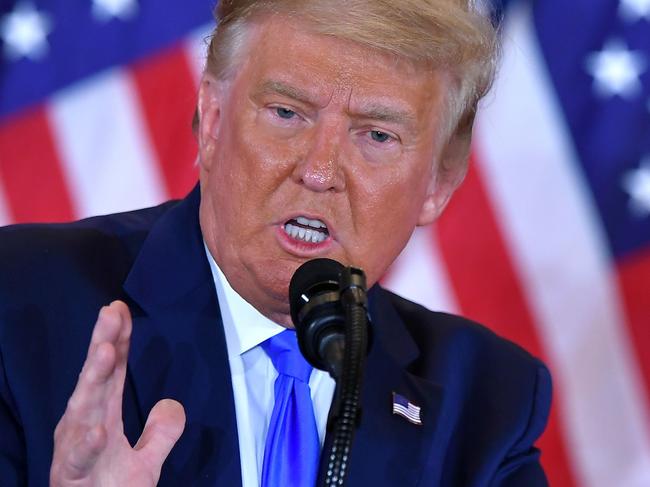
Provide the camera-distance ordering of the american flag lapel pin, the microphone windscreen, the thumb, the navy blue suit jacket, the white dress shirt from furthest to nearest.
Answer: the american flag lapel pin
the white dress shirt
the navy blue suit jacket
the thumb
the microphone windscreen

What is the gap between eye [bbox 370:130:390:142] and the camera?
2.01 meters

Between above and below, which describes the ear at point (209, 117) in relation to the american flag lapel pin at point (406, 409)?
above

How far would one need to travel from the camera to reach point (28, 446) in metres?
1.82

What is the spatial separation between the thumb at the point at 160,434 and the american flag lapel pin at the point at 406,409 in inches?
23.6

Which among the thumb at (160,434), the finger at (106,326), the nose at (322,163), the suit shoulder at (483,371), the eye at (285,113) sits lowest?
the thumb at (160,434)

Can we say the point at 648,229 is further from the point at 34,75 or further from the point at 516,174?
the point at 34,75

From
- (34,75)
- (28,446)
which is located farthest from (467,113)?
(34,75)

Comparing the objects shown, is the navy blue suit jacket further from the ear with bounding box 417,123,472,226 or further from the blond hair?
the blond hair

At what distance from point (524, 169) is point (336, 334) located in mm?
1795

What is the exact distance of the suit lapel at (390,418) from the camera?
2062 millimetres

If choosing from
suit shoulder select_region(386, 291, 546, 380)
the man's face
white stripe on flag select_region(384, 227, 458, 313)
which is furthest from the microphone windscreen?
white stripe on flag select_region(384, 227, 458, 313)

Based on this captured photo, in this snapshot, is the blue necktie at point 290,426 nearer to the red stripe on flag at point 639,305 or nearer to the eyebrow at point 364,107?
the eyebrow at point 364,107

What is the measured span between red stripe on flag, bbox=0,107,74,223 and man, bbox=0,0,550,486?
90cm

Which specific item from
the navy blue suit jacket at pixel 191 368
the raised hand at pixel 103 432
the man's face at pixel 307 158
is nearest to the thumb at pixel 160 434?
the raised hand at pixel 103 432
